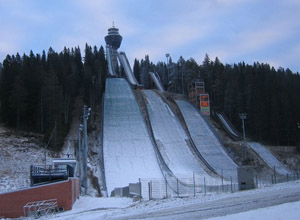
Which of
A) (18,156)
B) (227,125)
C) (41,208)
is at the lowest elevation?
(41,208)

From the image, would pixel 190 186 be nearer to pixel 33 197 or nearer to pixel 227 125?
pixel 33 197

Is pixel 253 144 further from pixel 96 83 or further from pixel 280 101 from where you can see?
pixel 96 83

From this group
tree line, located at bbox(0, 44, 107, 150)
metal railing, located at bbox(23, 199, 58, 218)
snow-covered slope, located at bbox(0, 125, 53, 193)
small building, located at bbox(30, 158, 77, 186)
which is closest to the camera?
metal railing, located at bbox(23, 199, 58, 218)

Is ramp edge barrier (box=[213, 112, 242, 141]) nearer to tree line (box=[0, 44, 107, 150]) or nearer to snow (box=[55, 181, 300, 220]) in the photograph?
tree line (box=[0, 44, 107, 150])

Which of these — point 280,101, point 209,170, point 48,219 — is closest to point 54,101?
point 209,170

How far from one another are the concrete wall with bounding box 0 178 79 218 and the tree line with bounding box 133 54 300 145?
32.7m

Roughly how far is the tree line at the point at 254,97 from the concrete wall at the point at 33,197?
3269 centimetres

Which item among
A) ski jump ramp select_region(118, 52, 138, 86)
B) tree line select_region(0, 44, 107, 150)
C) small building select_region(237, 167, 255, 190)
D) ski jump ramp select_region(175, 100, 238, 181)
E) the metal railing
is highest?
ski jump ramp select_region(118, 52, 138, 86)

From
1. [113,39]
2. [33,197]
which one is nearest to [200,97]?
[33,197]

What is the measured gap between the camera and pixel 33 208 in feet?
64.3

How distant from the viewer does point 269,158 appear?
3756 cm

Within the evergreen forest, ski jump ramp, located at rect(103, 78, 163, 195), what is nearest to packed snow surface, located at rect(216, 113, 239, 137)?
the evergreen forest

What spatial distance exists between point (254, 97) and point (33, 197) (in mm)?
38874

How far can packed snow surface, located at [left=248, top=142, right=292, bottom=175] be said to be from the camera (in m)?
35.6
